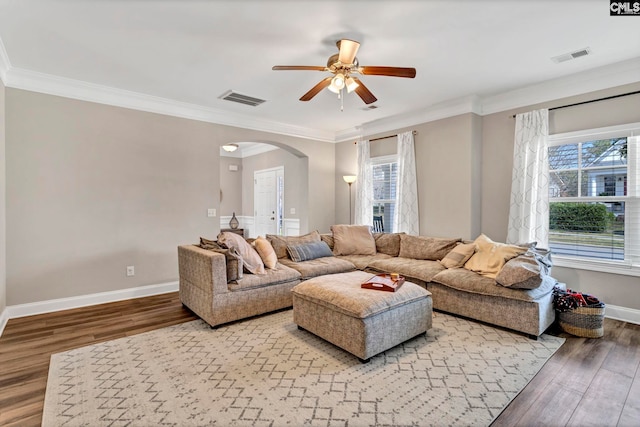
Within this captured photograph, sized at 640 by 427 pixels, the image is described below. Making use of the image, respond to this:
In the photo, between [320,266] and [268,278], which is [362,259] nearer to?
[320,266]

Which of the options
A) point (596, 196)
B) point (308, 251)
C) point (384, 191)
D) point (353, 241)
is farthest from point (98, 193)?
point (596, 196)

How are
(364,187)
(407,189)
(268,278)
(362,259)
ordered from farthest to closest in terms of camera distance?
1. (364,187)
2. (407,189)
3. (362,259)
4. (268,278)

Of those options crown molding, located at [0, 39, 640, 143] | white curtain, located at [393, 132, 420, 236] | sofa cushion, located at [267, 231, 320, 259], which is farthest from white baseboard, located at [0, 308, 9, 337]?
white curtain, located at [393, 132, 420, 236]

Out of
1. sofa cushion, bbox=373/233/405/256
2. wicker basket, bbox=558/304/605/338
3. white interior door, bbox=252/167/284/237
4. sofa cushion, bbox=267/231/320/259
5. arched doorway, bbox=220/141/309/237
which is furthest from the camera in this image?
white interior door, bbox=252/167/284/237

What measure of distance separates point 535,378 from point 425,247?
2.38 meters

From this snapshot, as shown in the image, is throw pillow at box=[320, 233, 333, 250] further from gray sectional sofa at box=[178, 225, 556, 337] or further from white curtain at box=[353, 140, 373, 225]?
white curtain at box=[353, 140, 373, 225]

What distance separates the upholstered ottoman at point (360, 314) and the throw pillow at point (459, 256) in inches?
44.1

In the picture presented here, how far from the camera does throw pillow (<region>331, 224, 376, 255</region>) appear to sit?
5078 millimetres

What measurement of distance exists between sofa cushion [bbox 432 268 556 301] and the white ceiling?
2317mm

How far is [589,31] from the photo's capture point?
2.75m

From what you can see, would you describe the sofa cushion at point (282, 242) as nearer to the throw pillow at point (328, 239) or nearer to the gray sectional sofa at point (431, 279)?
the gray sectional sofa at point (431, 279)

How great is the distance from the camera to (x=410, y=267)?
13.5 feet

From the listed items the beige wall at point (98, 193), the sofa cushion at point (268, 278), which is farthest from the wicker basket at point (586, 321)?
the beige wall at point (98, 193)

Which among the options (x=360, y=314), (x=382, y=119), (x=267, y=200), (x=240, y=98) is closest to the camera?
(x=360, y=314)
